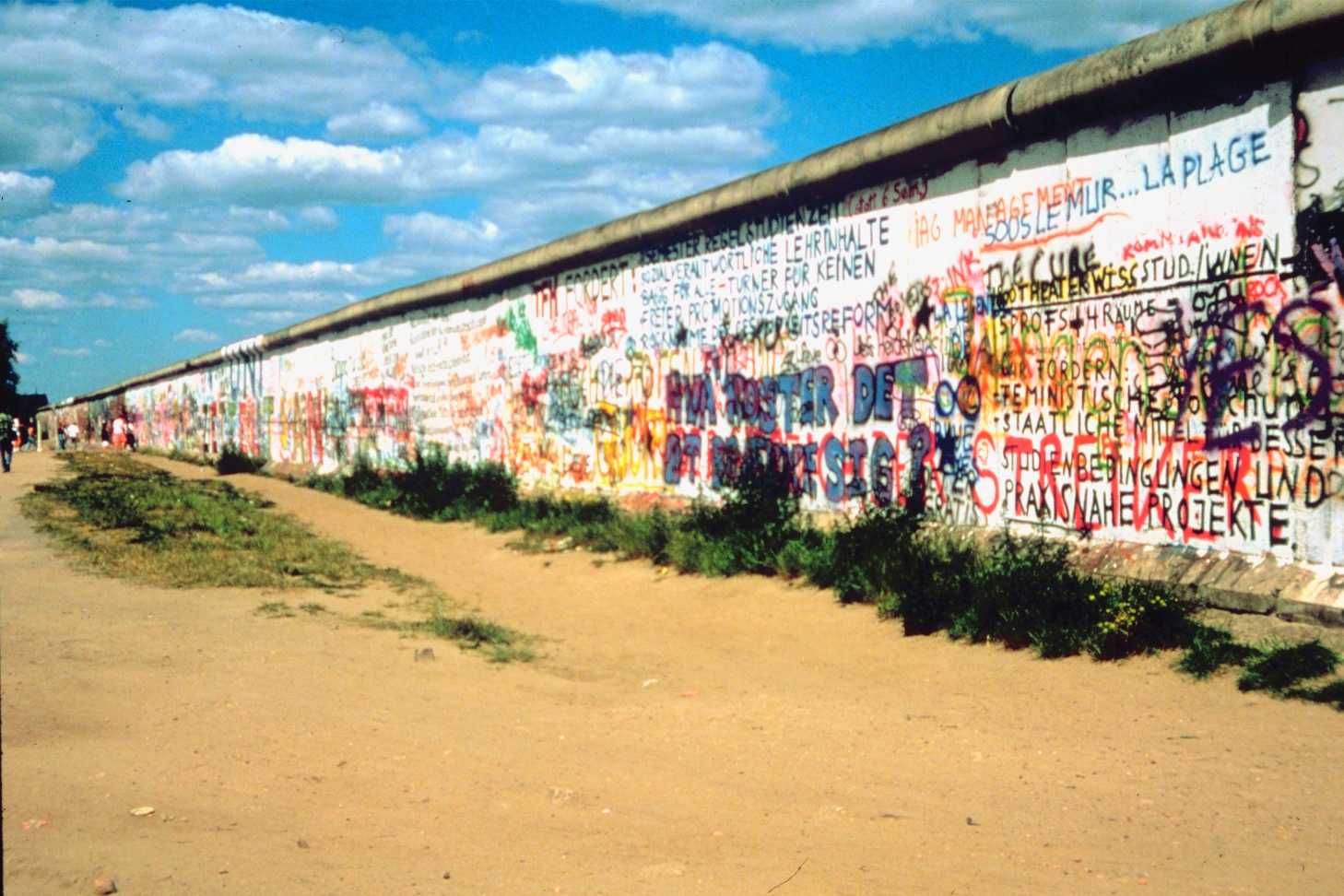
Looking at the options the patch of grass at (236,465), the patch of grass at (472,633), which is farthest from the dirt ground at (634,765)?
the patch of grass at (236,465)

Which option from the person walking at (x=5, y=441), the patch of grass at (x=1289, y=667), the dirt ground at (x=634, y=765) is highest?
the person walking at (x=5, y=441)

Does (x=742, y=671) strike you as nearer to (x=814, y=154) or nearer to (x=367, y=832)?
(x=367, y=832)

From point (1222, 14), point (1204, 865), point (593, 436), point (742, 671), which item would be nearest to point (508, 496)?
point (593, 436)

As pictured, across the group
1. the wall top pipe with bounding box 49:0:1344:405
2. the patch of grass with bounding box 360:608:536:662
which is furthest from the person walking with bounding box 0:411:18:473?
the patch of grass with bounding box 360:608:536:662

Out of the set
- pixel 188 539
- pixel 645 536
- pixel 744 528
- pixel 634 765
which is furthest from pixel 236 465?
pixel 634 765

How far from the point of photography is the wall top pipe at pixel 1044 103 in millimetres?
6410

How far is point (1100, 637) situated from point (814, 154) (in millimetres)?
5132

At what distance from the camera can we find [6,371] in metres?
61.5

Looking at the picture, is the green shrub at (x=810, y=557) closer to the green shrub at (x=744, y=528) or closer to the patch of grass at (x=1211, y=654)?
the green shrub at (x=744, y=528)

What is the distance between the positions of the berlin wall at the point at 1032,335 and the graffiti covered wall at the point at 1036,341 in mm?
17

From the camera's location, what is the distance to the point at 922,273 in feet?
29.9

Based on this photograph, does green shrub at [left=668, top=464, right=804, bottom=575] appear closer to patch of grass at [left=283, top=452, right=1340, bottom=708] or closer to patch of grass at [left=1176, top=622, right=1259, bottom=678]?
patch of grass at [left=283, top=452, right=1340, bottom=708]

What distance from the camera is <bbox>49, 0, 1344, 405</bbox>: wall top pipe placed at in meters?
6.41

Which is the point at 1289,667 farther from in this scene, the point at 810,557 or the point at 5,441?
the point at 5,441
